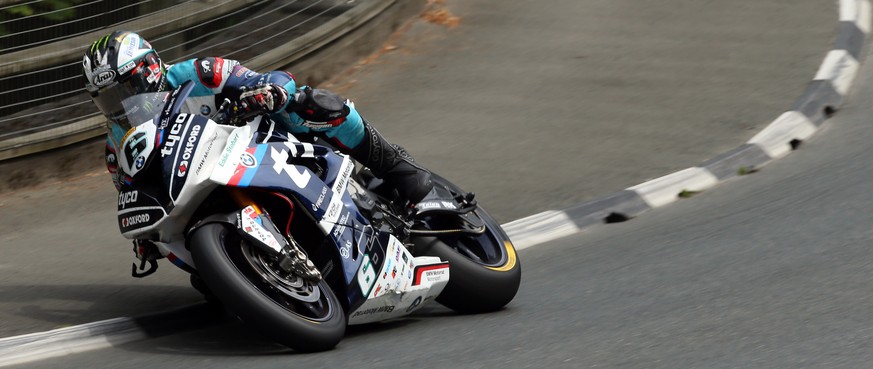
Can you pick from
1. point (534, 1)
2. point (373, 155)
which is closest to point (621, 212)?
point (373, 155)

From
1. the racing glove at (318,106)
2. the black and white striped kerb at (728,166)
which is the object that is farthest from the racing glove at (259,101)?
the black and white striped kerb at (728,166)

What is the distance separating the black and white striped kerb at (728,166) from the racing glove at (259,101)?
98.1 inches

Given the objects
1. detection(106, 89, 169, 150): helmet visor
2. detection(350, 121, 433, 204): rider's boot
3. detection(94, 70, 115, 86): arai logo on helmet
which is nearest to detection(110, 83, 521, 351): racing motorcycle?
detection(106, 89, 169, 150): helmet visor

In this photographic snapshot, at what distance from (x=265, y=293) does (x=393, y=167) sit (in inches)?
53.1

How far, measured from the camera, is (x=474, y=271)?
5895mm

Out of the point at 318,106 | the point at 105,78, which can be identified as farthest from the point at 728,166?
the point at 105,78

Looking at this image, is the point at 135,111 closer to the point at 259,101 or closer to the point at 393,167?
the point at 259,101

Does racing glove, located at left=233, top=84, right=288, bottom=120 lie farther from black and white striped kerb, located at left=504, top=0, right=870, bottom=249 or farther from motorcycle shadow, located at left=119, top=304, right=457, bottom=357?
black and white striped kerb, located at left=504, top=0, right=870, bottom=249

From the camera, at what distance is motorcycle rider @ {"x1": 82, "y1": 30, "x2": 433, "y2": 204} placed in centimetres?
517

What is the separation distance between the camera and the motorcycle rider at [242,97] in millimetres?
5168

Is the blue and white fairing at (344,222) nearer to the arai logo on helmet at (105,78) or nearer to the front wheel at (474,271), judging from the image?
the front wheel at (474,271)

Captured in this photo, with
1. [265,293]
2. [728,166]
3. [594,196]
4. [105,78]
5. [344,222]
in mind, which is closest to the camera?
[265,293]

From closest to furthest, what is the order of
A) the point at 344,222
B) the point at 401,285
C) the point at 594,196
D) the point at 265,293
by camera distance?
the point at 265,293 → the point at 344,222 → the point at 401,285 → the point at 594,196

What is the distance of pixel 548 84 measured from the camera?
1026 centimetres
